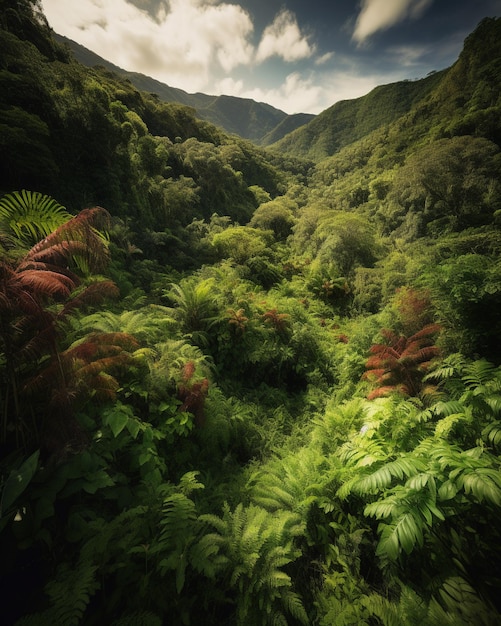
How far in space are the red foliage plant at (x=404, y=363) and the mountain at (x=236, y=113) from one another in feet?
352

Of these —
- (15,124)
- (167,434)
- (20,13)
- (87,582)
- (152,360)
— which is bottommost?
(167,434)

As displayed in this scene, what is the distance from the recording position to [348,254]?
13102 mm

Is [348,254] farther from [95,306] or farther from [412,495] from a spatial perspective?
[412,495]

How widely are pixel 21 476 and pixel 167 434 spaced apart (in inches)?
68.5

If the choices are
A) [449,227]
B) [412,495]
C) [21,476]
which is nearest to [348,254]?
[449,227]

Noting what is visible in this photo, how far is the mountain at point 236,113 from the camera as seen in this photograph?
96312mm

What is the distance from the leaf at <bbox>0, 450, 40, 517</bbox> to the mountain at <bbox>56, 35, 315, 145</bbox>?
109215 millimetres

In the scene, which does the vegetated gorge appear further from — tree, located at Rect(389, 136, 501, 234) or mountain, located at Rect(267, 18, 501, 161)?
mountain, located at Rect(267, 18, 501, 161)

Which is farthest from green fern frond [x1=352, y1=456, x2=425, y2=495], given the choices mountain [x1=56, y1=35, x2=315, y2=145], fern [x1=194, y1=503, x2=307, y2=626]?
mountain [x1=56, y1=35, x2=315, y2=145]

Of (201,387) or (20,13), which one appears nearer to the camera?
(201,387)

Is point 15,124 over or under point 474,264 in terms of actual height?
over

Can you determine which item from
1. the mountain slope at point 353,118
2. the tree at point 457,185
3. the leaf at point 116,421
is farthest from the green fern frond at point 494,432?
the mountain slope at point 353,118

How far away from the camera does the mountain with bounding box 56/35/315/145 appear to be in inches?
3792

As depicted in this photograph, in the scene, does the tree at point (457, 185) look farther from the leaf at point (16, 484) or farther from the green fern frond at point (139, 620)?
the leaf at point (16, 484)
